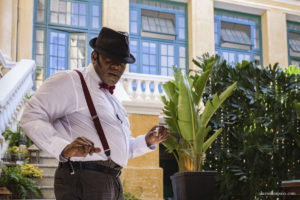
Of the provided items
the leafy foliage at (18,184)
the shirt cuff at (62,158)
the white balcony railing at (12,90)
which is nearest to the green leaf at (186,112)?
the leafy foliage at (18,184)

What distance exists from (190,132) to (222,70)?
139cm

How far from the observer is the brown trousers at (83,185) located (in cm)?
192

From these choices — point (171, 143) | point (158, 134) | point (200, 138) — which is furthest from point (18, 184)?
point (158, 134)

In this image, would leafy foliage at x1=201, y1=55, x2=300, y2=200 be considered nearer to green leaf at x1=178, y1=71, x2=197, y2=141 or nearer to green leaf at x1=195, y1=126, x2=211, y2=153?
green leaf at x1=195, y1=126, x2=211, y2=153

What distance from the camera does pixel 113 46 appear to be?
2.11m

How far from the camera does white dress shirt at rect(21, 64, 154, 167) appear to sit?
1.87 metres

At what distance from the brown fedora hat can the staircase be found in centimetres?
403

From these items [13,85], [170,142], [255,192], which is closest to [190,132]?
[170,142]

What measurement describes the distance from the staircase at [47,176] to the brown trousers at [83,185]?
398cm

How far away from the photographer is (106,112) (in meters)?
2.05

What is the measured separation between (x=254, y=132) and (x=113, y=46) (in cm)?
442

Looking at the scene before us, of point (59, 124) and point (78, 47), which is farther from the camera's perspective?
point (78, 47)

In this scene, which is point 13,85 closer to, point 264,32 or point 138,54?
point 138,54

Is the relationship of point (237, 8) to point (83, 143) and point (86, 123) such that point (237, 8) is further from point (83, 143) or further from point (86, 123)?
point (83, 143)
